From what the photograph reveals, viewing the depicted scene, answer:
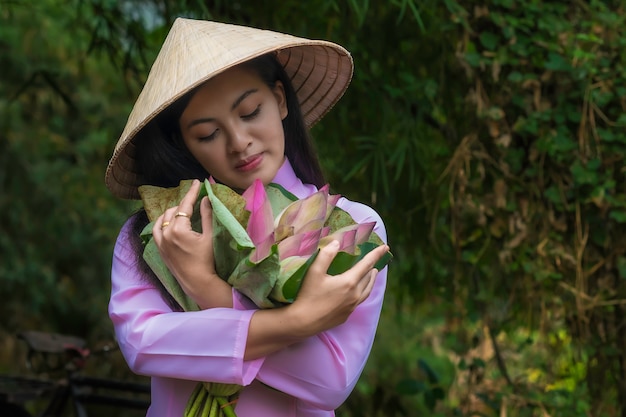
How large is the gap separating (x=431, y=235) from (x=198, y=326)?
131 centimetres

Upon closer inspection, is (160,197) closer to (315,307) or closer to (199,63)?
(199,63)

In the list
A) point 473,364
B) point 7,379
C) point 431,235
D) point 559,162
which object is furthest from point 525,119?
point 7,379

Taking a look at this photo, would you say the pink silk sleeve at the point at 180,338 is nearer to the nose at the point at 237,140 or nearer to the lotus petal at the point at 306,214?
the lotus petal at the point at 306,214

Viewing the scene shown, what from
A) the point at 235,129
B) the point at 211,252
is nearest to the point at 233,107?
the point at 235,129

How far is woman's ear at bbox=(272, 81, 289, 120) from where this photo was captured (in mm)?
1806

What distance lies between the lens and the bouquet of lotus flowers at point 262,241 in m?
1.44

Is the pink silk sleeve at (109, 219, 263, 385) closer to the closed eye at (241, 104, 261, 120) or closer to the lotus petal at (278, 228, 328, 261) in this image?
the lotus petal at (278, 228, 328, 261)

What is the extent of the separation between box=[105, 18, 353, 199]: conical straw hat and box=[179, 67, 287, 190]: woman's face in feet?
0.17

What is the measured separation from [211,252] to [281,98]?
Result: 0.41 m

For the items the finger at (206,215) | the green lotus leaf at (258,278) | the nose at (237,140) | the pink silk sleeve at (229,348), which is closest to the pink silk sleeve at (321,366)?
the pink silk sleeve at (229,348)

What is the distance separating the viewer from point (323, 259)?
1.45m

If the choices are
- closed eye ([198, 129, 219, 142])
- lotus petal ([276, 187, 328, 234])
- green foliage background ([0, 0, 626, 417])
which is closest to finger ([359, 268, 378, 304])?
lotus petal ([276, 187, 328, 234])

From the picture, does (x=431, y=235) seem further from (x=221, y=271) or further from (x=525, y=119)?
(x=221, y=271)

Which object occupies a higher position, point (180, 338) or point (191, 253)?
point (191, 253)
